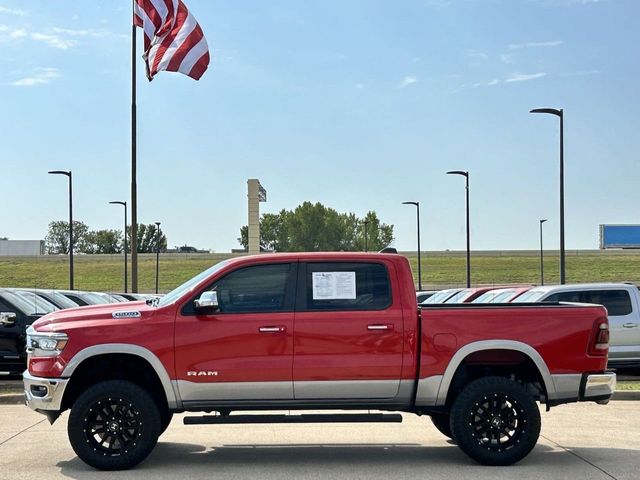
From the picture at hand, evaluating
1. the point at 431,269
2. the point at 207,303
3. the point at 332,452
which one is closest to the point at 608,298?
the point at 332,452

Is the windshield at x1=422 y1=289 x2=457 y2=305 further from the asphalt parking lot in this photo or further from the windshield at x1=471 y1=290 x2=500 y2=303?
the asphalt parking lot

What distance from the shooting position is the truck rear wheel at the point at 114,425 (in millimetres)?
7664

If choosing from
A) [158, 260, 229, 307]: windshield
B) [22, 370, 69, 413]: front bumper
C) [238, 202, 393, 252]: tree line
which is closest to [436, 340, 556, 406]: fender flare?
[158, 260, 229, 307]: windshield

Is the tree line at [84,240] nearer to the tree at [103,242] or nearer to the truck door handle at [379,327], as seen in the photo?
the tree at [103,242]

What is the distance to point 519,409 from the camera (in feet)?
25.9

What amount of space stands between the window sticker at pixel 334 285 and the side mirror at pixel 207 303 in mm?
965

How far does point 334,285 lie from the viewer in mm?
7945

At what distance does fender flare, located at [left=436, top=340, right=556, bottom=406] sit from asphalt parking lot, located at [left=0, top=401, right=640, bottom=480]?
2.36ft

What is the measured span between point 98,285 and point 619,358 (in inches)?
2640

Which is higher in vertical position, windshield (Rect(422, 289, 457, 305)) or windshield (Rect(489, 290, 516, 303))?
windshield (Rect(489, 290, 516, 303))

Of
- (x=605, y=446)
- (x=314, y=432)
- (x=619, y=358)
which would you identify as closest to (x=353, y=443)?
(x=314, y=432)

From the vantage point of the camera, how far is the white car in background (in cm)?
1502

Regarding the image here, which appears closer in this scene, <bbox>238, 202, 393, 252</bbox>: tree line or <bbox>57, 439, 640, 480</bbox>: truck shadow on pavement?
<bbox>57, 439, 640, 480</bbox>: truck shadow on pavement

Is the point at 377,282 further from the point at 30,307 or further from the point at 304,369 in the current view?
the point at 30,307
